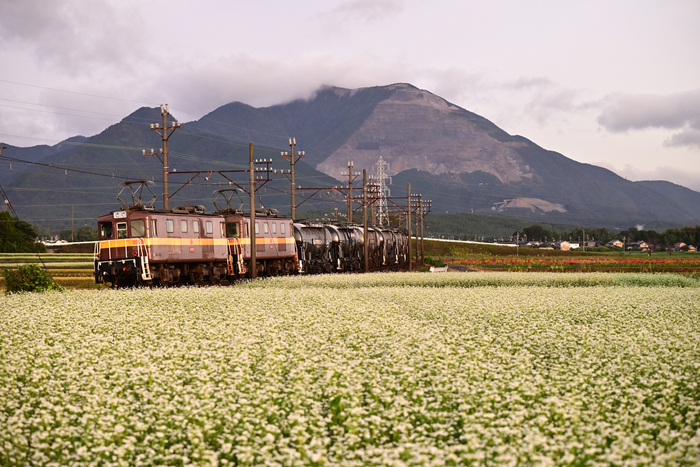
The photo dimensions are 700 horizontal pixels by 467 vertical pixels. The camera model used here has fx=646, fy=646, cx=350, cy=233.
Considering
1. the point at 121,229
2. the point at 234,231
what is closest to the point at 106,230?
the point at 121,229

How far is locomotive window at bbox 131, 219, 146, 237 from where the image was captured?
32.4 meters

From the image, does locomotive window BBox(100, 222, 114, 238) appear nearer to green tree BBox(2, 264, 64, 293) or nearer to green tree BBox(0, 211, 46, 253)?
green tree BBox(2, 264, 64, 293)

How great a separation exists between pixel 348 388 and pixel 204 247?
99.8 ft

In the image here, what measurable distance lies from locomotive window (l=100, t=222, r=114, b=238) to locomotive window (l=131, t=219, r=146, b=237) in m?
1.47

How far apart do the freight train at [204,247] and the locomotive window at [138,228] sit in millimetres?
40

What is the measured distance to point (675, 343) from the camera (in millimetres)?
11695

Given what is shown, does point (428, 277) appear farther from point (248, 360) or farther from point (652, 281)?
point (248, 360)

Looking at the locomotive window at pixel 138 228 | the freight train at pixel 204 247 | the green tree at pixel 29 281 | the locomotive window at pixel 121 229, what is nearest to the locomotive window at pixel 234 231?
the freight train at pixel 204 247

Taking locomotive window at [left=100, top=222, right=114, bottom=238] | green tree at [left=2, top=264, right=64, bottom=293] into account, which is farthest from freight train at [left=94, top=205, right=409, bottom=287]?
green tree at [left=2, top=264, right=64, bottom=293]

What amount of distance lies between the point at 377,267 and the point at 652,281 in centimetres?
3422

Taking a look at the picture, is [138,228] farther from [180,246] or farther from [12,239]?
[12,239]

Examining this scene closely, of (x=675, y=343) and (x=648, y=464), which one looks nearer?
(x=648, y=464)

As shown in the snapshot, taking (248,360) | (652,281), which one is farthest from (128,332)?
(652,281)

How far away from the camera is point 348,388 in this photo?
8.17 m
